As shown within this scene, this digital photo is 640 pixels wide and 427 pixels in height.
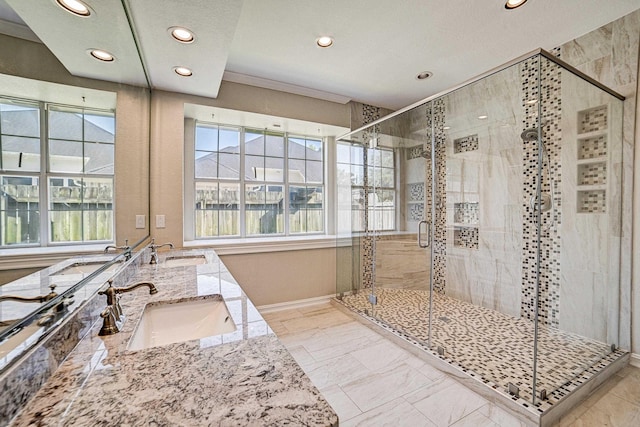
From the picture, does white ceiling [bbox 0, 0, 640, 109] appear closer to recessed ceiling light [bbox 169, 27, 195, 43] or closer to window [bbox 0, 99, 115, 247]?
recessed ceiling light [bbox 169, 27, 195, 43]

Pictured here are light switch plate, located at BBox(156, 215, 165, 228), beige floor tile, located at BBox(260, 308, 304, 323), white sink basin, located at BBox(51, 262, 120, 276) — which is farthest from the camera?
beige floor tile, located at BBox(260, 308, 304, 323)

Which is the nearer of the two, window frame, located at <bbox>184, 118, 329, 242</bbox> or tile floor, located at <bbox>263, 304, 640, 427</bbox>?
tile floor, located at <bbox>263, 304, 640, 427</bbox>

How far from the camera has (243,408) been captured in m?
0.57

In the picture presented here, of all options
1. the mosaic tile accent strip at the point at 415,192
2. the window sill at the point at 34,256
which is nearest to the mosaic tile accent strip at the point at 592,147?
the mosaic tile accent strip at the point at 415,192

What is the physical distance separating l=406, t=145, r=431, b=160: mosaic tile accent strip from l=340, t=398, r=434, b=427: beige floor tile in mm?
2643

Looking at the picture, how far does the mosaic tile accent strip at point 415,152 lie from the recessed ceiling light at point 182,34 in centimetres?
258

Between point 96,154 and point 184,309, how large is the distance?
2.66 feet

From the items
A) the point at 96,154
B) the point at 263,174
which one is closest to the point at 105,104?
the point at 96,154

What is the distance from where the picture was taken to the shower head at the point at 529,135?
2.57m

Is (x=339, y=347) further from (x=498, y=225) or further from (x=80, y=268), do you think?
(x=498, y=225)

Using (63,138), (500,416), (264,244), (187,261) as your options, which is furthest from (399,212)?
(63,138)

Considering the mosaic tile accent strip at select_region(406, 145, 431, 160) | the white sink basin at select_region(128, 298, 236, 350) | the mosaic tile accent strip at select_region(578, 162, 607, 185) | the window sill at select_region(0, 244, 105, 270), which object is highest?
the mosaic tile accent strip at select_region(406, 145, 431, 160)

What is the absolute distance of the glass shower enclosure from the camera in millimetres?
2098

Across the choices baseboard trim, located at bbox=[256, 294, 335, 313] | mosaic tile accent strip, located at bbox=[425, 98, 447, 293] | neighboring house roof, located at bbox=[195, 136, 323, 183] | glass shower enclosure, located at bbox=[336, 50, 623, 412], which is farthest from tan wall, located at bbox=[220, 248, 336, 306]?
mosaic tile accent strip, located at bbox=[425, 98, 447, 293]
